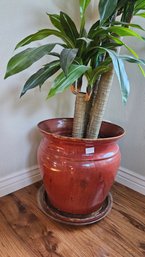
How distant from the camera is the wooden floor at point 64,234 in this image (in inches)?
36.5

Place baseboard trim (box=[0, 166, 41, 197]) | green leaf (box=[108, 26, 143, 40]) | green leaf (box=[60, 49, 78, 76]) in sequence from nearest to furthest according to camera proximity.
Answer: green leaf (box=[60, 49, 78, 76]) → green leaf (box=[108, 26, 143, 40]) → baseboard trim (box=[0, 166, 41, 197])

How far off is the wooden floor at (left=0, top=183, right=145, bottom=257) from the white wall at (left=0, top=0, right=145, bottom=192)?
0.79ft

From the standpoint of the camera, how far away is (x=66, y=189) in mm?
1025

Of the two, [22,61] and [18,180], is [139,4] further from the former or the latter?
[18,180]

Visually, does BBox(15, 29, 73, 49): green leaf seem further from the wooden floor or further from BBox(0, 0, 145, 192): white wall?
the wooden floor

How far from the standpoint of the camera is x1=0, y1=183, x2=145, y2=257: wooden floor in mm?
927

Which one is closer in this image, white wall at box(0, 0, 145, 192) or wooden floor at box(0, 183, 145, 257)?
wooden floor at box(0, 183, 145, 257)

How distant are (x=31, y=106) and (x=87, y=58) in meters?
0.47

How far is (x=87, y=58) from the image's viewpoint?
0.99 metres

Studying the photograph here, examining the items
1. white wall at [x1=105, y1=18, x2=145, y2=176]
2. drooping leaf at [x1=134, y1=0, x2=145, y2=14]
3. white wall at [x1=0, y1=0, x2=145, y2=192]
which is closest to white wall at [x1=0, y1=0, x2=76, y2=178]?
white wall at [x1=0, y1=0, x2=145, y2=192]

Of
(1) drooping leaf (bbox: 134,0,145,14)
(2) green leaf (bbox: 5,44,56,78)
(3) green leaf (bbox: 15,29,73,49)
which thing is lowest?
(2) green leaf (bbox: 5,44,56,78)

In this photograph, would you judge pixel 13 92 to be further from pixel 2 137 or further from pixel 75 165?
pixel 75 165

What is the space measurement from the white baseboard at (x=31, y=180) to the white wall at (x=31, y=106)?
19mm

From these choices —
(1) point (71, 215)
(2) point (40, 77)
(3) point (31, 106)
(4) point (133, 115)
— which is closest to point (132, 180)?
(4) point (133, 115)
